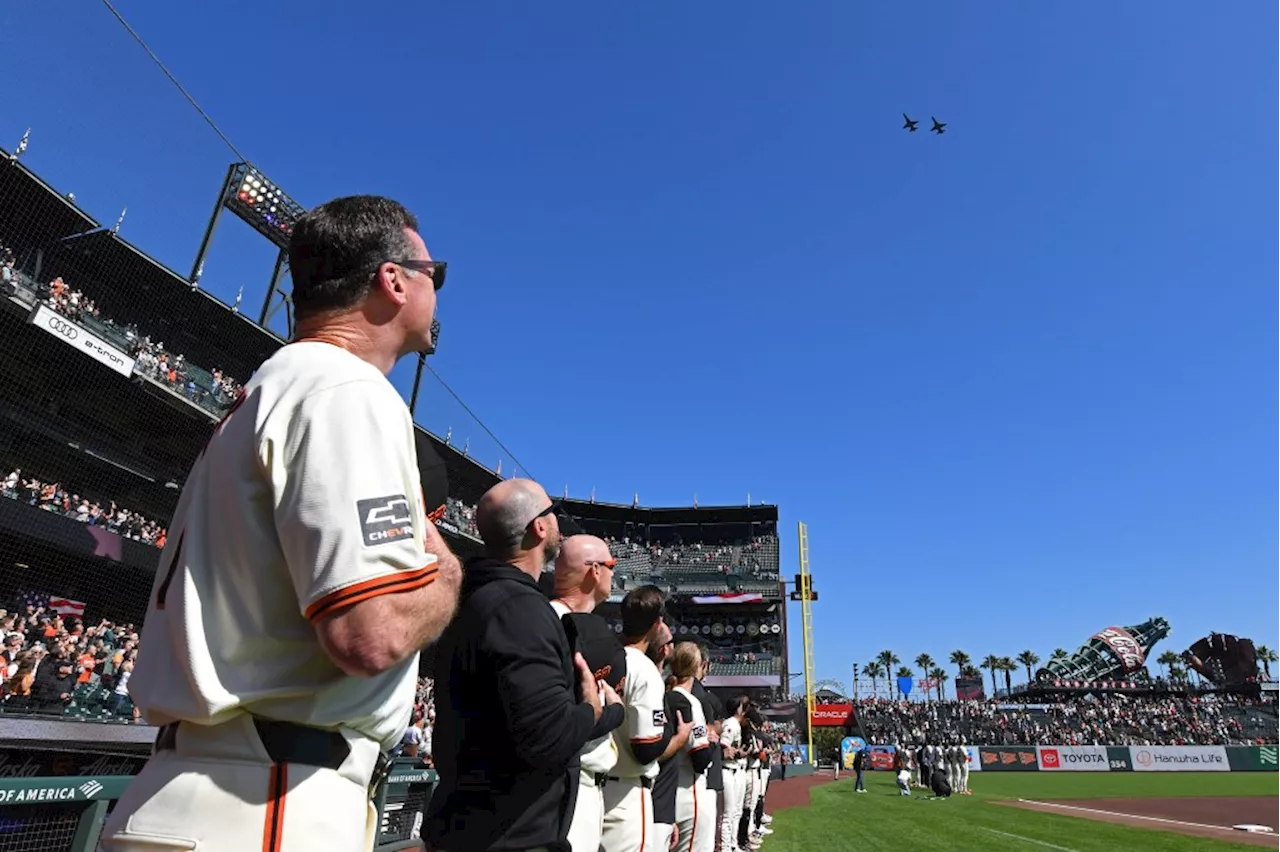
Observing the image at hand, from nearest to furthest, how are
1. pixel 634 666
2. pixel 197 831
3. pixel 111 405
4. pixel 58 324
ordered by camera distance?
1. pixel 197 831
2. pixel 634 666
3. pixel 58 324
4. pixel 111 405

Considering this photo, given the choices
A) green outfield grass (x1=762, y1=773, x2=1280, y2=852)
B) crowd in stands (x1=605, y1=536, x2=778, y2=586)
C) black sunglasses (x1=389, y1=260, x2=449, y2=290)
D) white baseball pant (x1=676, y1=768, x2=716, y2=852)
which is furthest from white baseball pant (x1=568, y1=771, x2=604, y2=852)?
crowd in stands (x1=605, y1=536, x2=778, y2=586)

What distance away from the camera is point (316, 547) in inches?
46.3

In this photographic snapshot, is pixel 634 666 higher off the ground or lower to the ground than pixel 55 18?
lower

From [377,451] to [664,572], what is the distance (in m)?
54.4

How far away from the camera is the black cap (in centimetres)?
318

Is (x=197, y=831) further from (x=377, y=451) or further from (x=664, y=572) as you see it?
(x=664, y=572)

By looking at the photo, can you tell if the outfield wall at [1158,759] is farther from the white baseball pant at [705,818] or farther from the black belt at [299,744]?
the black belt at [299,744]

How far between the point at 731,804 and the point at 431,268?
9221 millimetres

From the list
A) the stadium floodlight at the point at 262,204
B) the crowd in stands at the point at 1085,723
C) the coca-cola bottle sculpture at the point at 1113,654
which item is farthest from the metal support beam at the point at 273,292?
the coca-cola bottle sculpture at the point at 1113,654

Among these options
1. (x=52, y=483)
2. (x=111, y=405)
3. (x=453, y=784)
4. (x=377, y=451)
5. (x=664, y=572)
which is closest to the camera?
(x=377, y=451)

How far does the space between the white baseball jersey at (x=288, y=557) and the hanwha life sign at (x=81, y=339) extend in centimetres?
1927

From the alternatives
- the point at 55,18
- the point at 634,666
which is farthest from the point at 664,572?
the point at 634,666

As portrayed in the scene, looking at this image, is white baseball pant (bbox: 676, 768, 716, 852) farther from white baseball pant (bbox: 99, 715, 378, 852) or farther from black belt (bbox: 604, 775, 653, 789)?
white baseball pant (bbox: 99, 715, 378, 852)

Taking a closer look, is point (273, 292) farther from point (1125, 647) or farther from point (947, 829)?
point (1125, 647)
